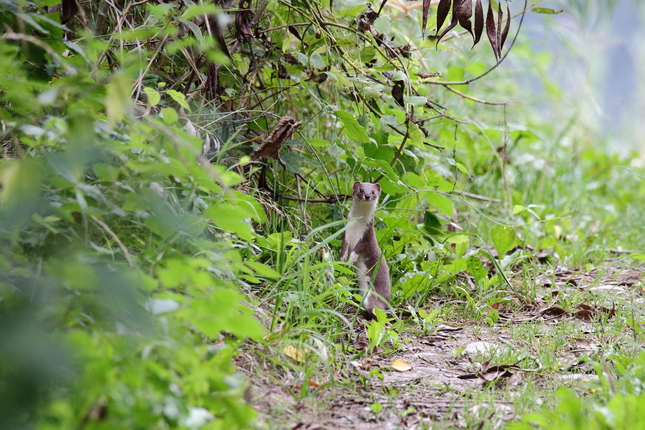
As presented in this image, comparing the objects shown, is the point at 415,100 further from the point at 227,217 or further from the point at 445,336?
the point at 227,217

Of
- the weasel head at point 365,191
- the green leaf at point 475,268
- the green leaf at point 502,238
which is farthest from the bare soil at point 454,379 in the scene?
the weasel head at point 365,191

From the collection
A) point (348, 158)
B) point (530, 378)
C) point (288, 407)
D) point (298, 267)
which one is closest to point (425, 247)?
point (348, 158)

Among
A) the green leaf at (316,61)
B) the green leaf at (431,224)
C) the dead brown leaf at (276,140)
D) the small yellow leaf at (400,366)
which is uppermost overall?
the green leaf at (316,61)

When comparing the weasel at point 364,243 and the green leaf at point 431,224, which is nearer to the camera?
the weasel at point 364,243

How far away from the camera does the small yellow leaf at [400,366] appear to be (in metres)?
2.64

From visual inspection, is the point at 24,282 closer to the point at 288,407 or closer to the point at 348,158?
the point at 288,407

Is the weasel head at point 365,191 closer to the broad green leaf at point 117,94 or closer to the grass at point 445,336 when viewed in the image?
the grass at point 445,336

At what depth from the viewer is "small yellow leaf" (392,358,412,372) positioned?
104 inches

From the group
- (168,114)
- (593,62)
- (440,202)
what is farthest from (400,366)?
(593,62)

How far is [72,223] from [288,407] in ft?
3.21

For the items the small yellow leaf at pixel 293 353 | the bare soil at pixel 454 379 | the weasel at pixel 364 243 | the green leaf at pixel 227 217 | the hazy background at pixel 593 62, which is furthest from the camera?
the hazy background at pixel 593 62

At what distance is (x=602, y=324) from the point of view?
10.0 feet

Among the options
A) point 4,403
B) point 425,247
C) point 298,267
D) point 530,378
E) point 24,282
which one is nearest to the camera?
point 4,403

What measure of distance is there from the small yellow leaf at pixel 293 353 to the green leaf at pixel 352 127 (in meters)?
1.29
